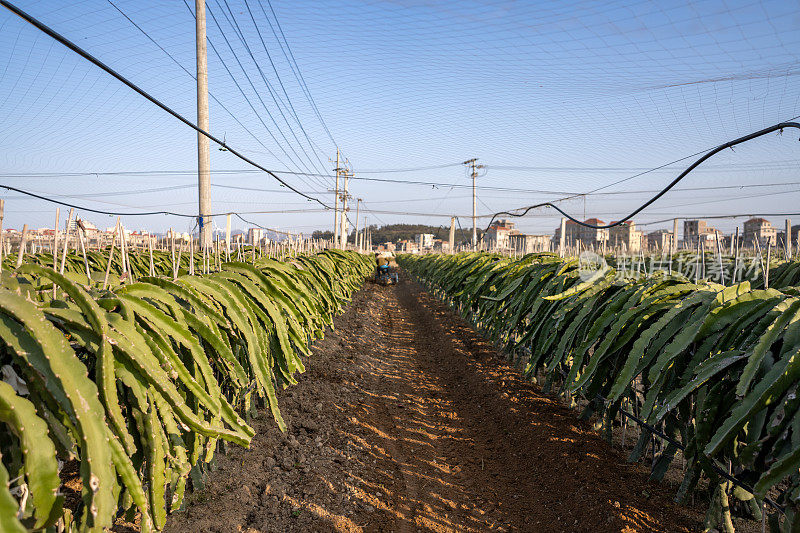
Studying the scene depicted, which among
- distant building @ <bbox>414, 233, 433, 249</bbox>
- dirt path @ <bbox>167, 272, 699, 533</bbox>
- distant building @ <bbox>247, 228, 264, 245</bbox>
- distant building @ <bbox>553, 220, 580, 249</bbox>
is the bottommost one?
dirt path @ <bbox>167, 272, 699, 533</bbox>

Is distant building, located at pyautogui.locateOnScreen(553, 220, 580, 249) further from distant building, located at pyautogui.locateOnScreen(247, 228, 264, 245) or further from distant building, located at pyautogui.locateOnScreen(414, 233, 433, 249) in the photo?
distant building, located at pyautogui.locateOnScreen(414, 233, 433, 249)

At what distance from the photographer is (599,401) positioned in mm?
3857

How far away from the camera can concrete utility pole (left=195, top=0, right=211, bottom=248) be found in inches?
310

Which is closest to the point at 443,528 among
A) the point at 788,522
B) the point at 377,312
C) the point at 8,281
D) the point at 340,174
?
the point at 788,522

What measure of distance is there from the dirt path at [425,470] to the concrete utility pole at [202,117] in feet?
12.1

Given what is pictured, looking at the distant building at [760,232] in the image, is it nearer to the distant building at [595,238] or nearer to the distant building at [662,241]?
the distant building at [662,241]

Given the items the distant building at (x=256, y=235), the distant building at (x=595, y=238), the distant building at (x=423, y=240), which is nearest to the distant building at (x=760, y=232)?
the distant building at (x=595, y=238)

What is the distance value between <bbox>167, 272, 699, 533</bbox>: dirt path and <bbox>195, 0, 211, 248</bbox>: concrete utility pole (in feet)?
12.1

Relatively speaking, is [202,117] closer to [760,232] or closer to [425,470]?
[425,470]

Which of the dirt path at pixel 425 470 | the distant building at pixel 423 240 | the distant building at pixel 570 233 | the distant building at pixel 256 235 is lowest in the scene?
the dirt path at pixel 425 470

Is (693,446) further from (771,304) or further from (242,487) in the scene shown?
(242,487)

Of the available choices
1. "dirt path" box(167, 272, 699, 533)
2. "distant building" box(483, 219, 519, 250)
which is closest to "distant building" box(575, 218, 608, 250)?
"distant building" box(483, 219, 519, 250)

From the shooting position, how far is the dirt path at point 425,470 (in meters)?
3.07

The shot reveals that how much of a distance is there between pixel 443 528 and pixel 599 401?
5.46 feet
